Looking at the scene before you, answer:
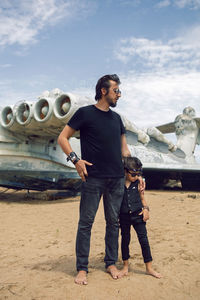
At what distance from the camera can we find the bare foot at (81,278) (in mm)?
2236

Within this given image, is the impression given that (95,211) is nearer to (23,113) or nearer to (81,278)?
(81,278)

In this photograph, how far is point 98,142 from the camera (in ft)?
8.07

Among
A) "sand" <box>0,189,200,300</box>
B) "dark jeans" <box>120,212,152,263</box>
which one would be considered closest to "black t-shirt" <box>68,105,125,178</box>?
"dark jeans" <box>120,212,152,263</box>

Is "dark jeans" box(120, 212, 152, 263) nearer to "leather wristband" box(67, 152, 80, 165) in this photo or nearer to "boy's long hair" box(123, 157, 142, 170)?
"boy's long hair" box(123, 157, 142, 170)

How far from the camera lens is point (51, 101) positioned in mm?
6715

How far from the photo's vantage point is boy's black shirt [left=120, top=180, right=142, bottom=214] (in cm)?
251

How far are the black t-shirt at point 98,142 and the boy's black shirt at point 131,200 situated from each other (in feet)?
0.59

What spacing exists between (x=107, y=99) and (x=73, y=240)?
2241 millimetres

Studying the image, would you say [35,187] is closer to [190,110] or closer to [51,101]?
[51,101]

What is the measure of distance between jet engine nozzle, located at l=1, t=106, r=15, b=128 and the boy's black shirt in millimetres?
5662

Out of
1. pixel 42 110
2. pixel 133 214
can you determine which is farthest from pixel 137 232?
pixel 42 110

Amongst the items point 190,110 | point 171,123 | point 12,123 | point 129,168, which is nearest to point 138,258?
point 129,168

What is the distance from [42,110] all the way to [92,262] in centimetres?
478

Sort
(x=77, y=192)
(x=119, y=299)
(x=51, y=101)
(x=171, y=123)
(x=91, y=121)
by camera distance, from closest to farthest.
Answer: (x=119, y=299), (x=91, y=121), (x=51, y=101), (x=77, y=192), (x=171, y=123)
